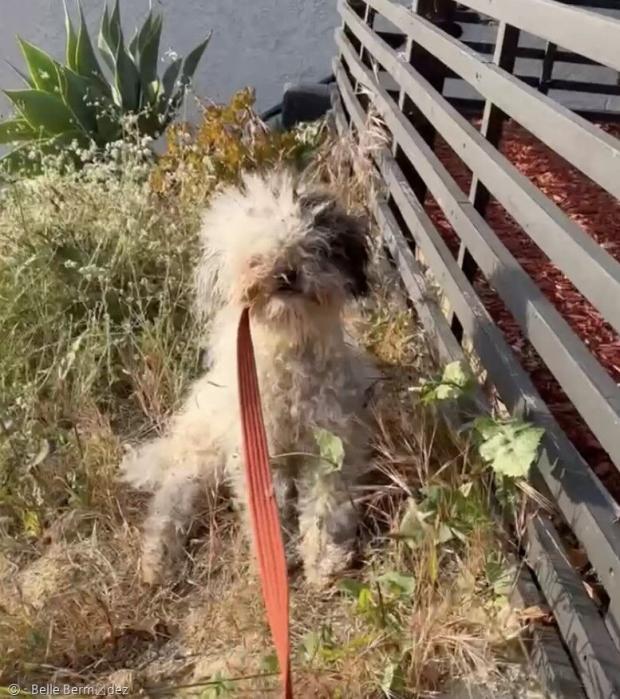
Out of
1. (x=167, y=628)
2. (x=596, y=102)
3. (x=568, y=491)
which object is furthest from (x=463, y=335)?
(x=596, y=102)

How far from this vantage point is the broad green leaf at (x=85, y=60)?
17.5 feet

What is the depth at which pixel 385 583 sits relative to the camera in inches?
82.3

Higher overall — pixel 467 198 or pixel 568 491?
pixel 467 198

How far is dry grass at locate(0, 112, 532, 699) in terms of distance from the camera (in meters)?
1.97

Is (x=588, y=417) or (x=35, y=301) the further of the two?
(x=35, y=301)

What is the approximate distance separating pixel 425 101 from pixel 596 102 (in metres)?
3.69

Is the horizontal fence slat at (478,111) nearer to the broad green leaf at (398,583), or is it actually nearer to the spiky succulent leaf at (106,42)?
the spiky succulent leaf at (106,42)

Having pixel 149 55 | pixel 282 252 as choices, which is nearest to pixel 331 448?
pixel 282 252

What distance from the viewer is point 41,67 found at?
206 inches

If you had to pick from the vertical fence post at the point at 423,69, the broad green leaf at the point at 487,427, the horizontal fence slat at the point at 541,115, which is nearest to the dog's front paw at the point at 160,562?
the broad green leaf at the point at 487,427

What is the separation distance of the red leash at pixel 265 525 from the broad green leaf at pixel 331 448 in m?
0.41

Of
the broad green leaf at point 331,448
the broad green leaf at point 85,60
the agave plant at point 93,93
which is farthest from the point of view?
the broad green leaf at point 85,60

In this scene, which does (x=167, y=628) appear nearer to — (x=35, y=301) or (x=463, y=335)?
(x=463, y=335)

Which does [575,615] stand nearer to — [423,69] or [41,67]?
[423,69]
